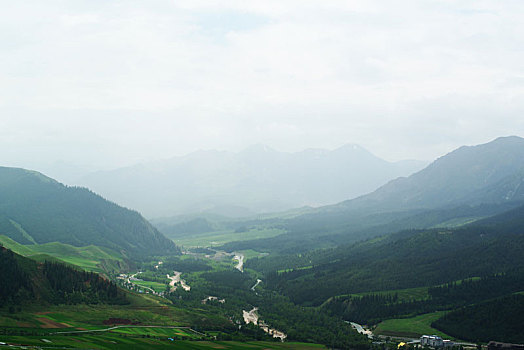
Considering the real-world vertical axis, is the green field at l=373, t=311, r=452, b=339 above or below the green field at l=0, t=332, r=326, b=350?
below

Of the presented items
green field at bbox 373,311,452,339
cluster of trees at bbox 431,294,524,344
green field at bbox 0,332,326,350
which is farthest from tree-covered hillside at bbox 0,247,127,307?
cluster of trees at bbox 431,294,524,344

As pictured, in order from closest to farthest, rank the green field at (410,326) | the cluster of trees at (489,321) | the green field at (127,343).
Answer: the green field at (127,343) < the cluster of trees at (489,321) < the green field at (410,326)

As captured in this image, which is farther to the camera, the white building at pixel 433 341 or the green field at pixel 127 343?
the white building at pixel 433 341

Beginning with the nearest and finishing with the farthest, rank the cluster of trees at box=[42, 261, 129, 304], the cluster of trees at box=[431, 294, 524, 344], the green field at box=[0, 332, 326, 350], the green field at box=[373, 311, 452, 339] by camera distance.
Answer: the green field at box=[0, 332, 326, 350] → the cluster of trees at box=[431, 294, 524, 344] → the cluster of trees at box=[42, 261, 129, 304] → the green field at box=[373, 311, 452, 339]

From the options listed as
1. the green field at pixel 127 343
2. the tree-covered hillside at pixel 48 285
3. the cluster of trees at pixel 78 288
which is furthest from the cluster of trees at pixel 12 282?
the green field at pixel 127 343

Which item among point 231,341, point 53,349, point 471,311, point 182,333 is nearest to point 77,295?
point 182,333

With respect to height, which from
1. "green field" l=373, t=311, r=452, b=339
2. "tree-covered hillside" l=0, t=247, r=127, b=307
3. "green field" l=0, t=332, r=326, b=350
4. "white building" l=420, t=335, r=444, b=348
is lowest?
"green field" l=373, t=311, r=452, b=339

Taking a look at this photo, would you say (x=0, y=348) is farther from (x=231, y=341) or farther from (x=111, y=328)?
(x=231, y=341)

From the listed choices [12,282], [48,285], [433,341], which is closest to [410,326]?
[433,341]

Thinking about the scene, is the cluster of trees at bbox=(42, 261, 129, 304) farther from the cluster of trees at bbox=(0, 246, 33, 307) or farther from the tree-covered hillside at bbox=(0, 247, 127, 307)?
the cluster of trees at bbox=(0, 246, 33, 307)

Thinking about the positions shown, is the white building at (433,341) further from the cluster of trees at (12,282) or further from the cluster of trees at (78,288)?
the cluster of trees at (12,282)
